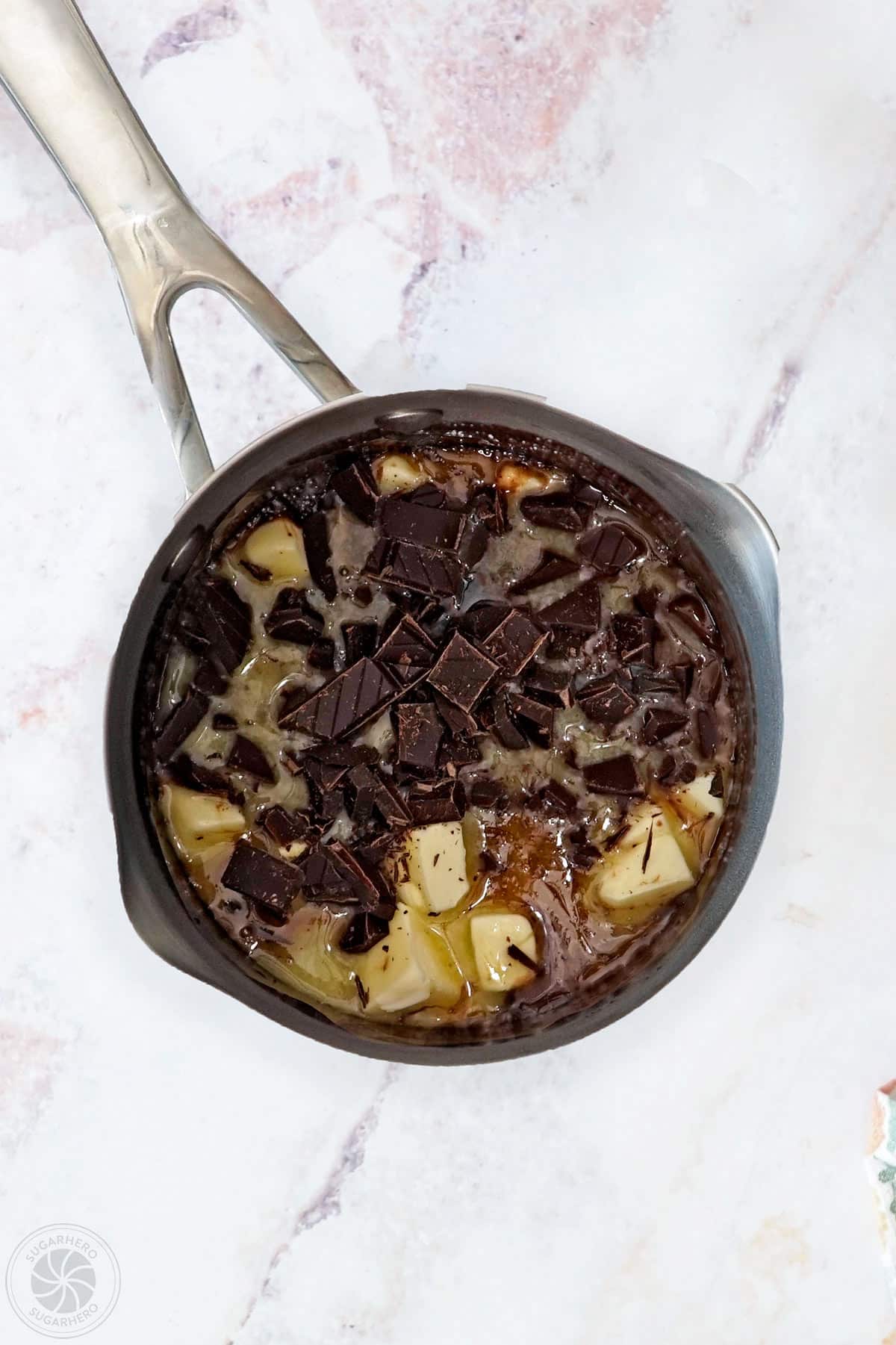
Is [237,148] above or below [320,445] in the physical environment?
above

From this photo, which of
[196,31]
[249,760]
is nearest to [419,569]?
[249,760]

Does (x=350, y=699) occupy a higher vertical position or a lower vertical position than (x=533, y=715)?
higher

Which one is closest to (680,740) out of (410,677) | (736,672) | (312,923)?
(736,672)

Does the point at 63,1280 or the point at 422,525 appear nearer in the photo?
the point at 422,525

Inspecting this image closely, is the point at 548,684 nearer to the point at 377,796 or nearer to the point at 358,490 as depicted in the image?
the point at 377,796

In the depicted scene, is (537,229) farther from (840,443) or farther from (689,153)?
(840,443)

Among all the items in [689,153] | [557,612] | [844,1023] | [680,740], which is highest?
[689,153]

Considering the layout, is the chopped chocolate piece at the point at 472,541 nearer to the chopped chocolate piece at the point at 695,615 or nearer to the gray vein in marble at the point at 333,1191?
the chopped chocolate piece at the point at 695,615

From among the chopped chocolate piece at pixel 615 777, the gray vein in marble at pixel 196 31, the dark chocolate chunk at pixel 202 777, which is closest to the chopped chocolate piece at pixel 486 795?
the chopped chocolate piece at pixel 615 777
